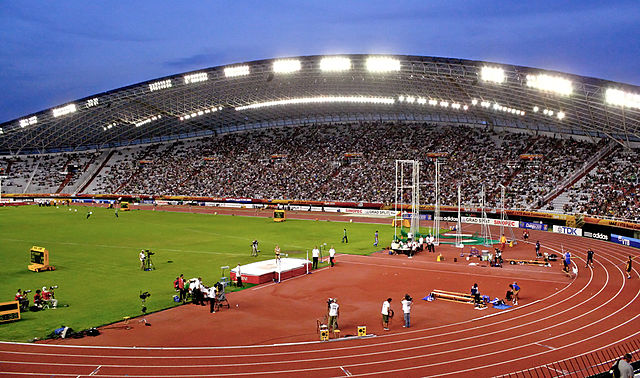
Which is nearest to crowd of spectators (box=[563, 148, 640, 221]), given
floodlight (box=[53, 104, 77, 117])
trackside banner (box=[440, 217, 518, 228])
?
trackside banner (box=[440, 217, 518, 228])

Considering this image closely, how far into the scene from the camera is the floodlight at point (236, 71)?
189ft

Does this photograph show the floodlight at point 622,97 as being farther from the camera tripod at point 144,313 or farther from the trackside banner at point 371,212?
the camera tripod at point 144,313

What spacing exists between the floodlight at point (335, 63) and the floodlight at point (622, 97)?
83.2 ft

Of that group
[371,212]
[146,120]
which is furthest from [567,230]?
[146,120]

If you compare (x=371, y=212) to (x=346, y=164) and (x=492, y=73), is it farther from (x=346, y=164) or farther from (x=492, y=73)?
(x=492, y=73)

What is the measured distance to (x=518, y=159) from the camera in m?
68.4

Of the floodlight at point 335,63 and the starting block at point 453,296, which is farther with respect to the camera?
Answer: the floodlight at point 335,63

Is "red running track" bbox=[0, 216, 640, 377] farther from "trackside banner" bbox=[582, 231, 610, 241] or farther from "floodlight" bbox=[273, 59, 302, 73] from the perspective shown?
"floodlight" bbox=[273, 59, 302, 73]

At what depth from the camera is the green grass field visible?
19.9 metres

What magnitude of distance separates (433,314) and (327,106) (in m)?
68.8

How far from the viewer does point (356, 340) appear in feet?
53.3

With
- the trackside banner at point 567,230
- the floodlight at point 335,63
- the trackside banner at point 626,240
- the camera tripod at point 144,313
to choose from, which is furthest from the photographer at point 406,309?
the floodlight at point 335,63

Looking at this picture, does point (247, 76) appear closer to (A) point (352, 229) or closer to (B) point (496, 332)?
(A) point (352, 229)

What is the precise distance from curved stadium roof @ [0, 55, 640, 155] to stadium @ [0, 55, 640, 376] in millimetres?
387
